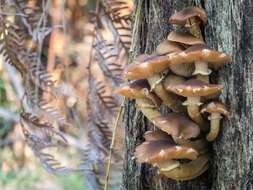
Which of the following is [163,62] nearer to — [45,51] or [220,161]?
[220,161]

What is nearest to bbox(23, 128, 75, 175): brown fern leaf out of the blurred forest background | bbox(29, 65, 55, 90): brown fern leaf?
the blurred forest background

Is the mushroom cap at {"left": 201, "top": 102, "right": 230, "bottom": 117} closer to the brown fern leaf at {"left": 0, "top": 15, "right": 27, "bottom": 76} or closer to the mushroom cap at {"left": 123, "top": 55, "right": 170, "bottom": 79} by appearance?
the mushroom cap at {"left": 123, "top": 55, "right": 170, "bottom": 79}

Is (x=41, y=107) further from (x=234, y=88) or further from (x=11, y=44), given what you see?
(x=234, y=88)

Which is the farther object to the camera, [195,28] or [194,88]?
[195,28]

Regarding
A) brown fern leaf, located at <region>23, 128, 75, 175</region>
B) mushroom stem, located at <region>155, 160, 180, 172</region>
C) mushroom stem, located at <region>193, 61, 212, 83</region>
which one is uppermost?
mushroom stem, located at <region>193, 61, 212, 83</region>

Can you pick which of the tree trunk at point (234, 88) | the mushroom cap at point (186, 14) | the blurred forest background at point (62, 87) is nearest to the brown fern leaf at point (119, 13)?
the blurred forest background at point (62, 87)

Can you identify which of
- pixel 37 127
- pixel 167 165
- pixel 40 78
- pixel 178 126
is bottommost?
pixel 37 127

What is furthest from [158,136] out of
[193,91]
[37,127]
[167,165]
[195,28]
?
[37,127]
